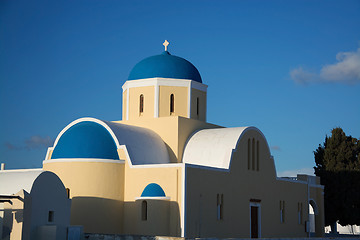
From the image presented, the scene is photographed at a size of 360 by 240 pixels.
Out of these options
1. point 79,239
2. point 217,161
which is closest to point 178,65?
point 217,161

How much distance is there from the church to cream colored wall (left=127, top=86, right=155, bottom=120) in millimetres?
52

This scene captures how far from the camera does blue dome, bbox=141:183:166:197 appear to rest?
2420cm

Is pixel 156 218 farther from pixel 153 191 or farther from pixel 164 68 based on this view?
pixel 164 68

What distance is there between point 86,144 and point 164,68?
6.85 meters

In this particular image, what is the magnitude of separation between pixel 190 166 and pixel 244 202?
4839 mm

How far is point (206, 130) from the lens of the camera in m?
29.4

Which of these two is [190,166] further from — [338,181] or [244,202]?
[338,181]

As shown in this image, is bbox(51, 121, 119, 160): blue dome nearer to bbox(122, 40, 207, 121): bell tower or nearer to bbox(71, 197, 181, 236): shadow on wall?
bbox(71, 197, 181, 236): shadow on wall

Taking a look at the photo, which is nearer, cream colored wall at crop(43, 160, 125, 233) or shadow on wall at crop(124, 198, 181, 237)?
shadow on wall at crop(124, 198, 181, 237)

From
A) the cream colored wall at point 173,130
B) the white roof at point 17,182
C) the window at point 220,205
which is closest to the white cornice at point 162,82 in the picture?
the cream colored wall at point 173,130

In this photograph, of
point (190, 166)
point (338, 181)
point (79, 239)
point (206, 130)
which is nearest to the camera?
point (79, 239)

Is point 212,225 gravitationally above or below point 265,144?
below

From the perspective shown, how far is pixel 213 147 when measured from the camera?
27922 mm

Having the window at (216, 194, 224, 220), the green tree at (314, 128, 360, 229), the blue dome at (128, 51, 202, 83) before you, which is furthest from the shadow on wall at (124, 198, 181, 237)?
the green tree at (314, 128, 360, 229)
